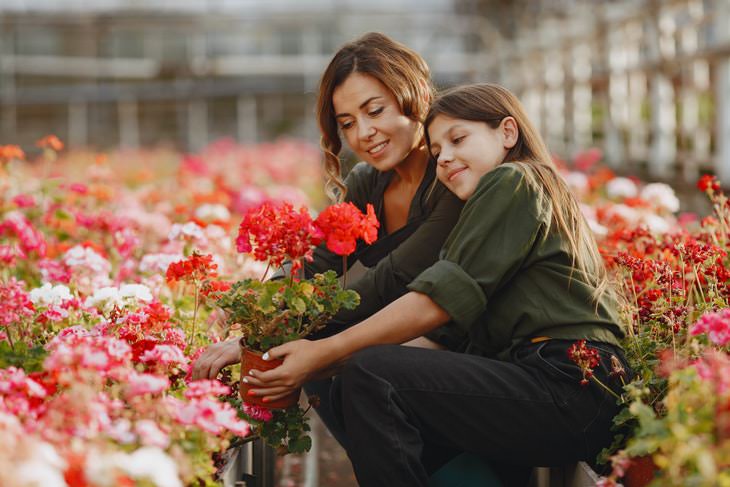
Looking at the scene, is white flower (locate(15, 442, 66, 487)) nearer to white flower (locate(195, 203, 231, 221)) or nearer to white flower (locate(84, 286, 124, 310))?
white flower (locate(84, 286, 124, 310))

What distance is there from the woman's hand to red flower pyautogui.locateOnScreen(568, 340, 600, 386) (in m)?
0.81

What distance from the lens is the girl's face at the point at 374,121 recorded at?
2645 mm

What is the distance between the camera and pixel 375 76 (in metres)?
2.63

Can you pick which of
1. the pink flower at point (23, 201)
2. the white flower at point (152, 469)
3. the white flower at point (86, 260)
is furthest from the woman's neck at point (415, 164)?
the pink flower at point (23, 201)

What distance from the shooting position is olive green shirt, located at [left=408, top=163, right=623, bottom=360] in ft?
6.80

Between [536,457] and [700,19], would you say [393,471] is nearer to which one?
[536,457]

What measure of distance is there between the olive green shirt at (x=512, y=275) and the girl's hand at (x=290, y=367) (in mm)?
259

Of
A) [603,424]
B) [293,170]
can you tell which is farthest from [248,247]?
[293,170]

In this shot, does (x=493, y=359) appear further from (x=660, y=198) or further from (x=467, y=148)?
(x=660, y=198)

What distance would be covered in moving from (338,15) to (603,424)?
770 inches

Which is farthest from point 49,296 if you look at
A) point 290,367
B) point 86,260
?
point 290,367

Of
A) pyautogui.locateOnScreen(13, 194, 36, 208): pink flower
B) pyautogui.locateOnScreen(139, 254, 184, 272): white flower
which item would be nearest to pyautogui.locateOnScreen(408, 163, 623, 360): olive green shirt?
pyautogui.locateOnScreen(139, 254, 184, 272): white flower

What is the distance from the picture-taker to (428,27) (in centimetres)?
2072

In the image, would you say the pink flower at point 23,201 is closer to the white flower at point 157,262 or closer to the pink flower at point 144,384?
the white flower at point 157,262
